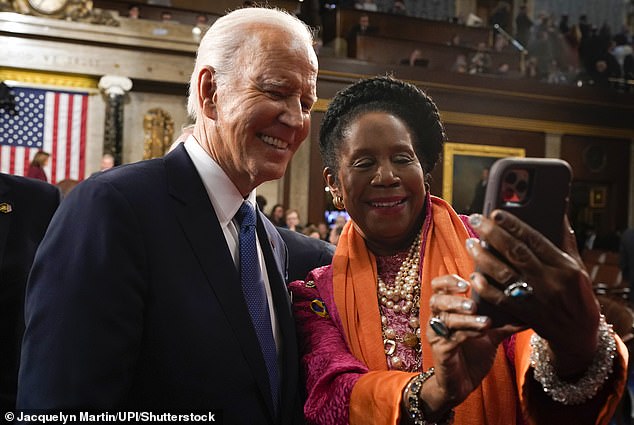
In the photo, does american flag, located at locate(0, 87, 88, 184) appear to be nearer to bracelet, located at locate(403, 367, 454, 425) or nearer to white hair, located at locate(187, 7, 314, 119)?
white hair, located at locate(187, 7, 314, 119)

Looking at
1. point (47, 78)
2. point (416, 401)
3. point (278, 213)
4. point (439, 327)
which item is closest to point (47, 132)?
point (47, 78)

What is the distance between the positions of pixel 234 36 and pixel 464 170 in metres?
11.1

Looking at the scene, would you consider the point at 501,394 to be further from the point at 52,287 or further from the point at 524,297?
the point at 52,287

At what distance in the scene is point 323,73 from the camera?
11.1m

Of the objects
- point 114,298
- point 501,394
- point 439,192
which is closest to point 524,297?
point 501,394

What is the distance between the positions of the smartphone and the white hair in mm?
863

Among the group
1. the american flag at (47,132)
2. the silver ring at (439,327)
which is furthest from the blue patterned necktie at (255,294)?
the american flag at (47,132)

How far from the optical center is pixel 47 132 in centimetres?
1016

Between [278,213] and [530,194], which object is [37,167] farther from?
[530,194]

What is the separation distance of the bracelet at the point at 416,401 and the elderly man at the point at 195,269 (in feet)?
1.21

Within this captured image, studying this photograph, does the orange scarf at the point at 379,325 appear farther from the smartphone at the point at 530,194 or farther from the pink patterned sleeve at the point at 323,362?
the smartphone at the point at 530,194

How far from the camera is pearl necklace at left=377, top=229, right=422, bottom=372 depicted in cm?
164

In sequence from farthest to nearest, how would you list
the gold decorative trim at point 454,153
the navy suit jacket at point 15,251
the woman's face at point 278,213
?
the gold decorative trim at point 454,153 → the woman's face at point 278,213 → the navy suit jacket at point 15,251

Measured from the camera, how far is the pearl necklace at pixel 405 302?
1645 mm
